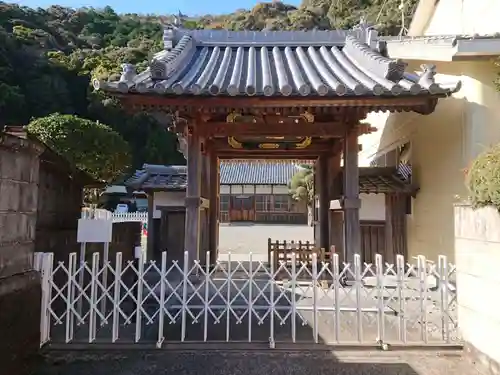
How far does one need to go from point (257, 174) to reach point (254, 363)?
115 ft

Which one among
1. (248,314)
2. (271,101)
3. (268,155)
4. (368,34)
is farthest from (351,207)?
(368,34)

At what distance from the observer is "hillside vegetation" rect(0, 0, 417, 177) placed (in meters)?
38.3

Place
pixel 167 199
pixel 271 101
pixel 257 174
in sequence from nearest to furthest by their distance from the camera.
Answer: pixel 271 101
pixel 167 199
pixel 257 174

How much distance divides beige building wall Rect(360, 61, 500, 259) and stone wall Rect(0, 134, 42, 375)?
6988mm

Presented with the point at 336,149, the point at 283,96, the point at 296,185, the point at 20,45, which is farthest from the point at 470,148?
the point at 20,45

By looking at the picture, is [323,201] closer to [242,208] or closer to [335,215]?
[335,215]

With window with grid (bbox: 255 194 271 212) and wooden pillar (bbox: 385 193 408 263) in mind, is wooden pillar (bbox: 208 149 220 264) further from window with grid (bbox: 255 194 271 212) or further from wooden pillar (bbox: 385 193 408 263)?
window with grid (bbox: 255 194 271 212)

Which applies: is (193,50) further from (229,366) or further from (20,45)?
(20,45)

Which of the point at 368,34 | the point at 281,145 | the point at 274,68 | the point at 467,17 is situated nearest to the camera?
the point at 274,68

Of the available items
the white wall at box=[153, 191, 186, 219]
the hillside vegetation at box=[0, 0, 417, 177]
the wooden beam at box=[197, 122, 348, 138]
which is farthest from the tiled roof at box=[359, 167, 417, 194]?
the hillside vegetation at box=[0, 0, 417, 177]

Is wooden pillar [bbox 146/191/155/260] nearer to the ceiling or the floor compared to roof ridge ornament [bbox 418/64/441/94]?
nearer to the floor

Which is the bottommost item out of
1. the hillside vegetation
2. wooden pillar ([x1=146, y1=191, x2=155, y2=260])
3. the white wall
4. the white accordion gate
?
the white accordion gate

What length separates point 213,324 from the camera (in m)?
6.25

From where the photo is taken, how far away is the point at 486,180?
4262 millimetres
